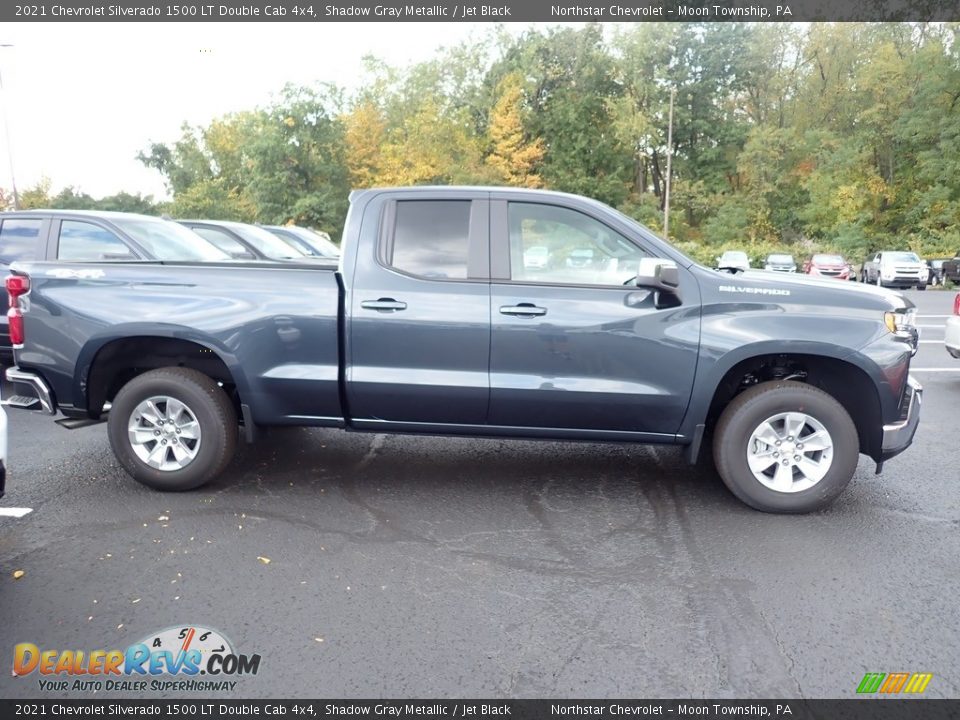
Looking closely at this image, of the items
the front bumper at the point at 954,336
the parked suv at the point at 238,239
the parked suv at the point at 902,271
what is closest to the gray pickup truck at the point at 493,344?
the front bumper at the point at 954,336

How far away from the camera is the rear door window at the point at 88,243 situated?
7660 mm

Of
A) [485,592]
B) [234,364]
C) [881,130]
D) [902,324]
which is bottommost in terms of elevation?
[485,592]

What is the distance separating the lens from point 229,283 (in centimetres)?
459

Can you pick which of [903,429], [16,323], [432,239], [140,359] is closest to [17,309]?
[16,323]

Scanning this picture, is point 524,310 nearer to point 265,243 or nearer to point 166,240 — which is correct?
point 166,240

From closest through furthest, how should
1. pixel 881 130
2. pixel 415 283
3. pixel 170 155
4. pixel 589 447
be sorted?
pixel 415 283 → pixel 589 447 → pixel 881 130 → pixel 170 155

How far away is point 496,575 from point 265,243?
10.2m

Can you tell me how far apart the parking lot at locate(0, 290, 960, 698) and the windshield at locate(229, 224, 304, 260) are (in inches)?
284

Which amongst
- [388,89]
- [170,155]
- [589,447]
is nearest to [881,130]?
[388,89]

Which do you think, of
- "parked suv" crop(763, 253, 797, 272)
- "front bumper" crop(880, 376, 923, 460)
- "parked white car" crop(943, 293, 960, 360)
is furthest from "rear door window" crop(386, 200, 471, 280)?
"parked suv" crop(763, 253, 797, 272)

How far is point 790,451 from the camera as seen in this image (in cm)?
433

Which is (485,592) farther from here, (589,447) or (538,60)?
(538,60)

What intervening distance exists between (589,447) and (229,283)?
2.99m

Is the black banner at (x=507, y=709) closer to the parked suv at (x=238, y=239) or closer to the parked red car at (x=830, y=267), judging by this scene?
the parked suv at (x=238, y=239)
